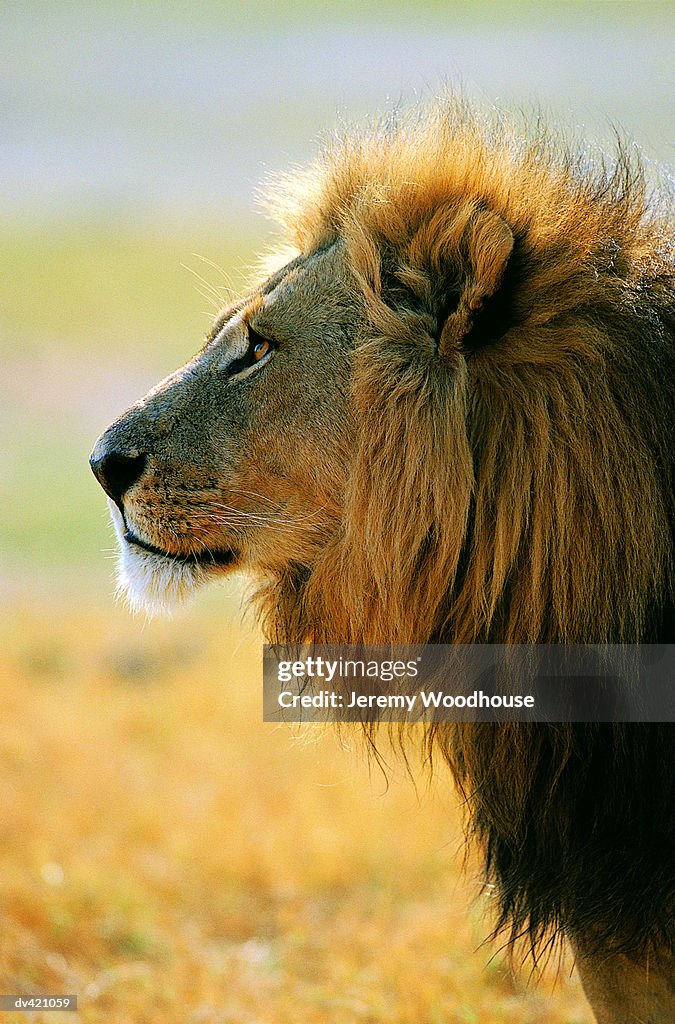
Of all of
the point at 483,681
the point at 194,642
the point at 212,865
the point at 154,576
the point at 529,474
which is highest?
the point at 194,642

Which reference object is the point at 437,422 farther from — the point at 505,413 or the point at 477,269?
the point at 477,269

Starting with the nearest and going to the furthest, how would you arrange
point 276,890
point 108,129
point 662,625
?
point 662,625 < point 276,890 < point 108,129

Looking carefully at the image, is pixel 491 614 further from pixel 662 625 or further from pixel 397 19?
pixel 397 19

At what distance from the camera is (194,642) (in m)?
5.13

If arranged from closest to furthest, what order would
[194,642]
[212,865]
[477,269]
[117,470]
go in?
[477,269] < [117,470] < [212,865] < [194,642]

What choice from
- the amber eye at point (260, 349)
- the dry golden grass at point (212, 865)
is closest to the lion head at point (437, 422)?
the amber eye at point (260, 349)

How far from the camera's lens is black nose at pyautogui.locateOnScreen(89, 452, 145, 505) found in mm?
1650

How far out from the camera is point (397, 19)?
3248 millimetres

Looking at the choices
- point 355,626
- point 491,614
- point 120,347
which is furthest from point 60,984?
point 120,347

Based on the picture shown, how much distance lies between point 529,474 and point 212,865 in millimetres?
2145

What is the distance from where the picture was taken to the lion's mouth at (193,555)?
1695 millimetres

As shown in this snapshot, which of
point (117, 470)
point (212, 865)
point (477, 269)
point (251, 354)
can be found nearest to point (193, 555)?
point (117, 470)

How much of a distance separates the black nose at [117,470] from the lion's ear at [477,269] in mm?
495

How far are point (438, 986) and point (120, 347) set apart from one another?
13.8ft
